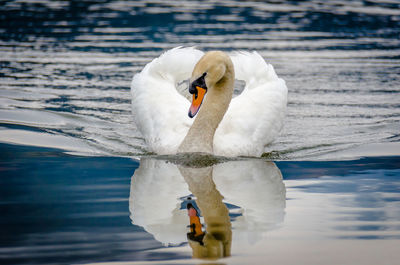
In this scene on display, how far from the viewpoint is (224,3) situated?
26.1 meters

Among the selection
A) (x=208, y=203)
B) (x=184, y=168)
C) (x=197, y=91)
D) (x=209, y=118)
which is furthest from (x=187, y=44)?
(x=208, y=203)

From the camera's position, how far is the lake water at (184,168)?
5000 mm

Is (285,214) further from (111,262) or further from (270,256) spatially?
(111,262)

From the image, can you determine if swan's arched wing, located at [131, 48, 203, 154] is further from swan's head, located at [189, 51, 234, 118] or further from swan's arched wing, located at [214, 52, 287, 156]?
swan's head, located at [189, 51, 234, 118]

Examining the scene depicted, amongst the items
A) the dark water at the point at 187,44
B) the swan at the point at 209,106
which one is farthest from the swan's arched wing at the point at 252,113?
the dark water at the point at 187,44

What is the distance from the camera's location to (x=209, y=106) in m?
8.56

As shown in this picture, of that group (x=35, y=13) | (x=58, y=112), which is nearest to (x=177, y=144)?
(x=58, y=112)

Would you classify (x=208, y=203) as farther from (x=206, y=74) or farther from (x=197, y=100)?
(x=206, y=74)

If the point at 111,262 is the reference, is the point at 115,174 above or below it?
below

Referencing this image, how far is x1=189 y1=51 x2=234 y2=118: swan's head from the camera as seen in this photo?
795cm

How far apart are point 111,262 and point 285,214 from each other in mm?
1706

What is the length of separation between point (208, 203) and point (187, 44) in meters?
11.5

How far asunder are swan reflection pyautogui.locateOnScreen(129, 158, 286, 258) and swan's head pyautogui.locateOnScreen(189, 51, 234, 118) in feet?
2.45

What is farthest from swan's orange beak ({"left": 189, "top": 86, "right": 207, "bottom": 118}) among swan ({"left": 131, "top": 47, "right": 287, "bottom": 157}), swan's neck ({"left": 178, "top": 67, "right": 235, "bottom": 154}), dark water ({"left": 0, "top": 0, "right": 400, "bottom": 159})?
dark water ({"left": 0, "top": 0, "right": 400, "bottom": 159})
